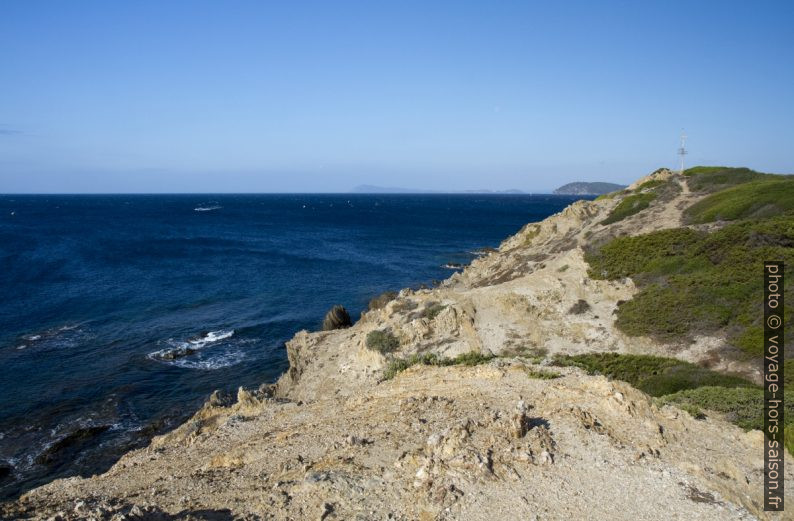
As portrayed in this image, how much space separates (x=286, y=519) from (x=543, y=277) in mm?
25814

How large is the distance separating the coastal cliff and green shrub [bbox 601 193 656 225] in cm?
2364

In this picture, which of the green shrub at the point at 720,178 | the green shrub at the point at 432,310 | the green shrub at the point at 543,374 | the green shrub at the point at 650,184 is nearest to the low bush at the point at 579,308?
the green shrub at the point at 432,310

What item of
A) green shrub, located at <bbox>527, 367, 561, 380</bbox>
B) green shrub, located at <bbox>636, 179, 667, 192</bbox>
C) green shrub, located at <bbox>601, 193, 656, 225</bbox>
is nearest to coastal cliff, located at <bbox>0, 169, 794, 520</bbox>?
green shrub, located at <bbox>527, 367, 561, 380</bbox>

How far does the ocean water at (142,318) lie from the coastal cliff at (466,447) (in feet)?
25.8

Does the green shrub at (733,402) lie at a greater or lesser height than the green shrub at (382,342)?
greater

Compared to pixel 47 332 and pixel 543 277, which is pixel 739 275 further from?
pixel 47 332

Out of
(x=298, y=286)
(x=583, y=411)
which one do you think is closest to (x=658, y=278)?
(x=583, y=411)

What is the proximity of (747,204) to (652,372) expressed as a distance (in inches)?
938

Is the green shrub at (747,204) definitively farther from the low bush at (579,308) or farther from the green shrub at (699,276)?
the low bush at (579,308)

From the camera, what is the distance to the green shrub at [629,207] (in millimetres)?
49656

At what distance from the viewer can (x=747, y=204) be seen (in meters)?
39.3

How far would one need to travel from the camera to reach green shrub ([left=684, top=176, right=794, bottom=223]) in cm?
3759

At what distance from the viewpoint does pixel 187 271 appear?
6681 cm

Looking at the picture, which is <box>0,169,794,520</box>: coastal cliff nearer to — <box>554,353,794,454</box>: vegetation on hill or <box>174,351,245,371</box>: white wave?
<box>554,353,794,454</box>: vegetation on hill
